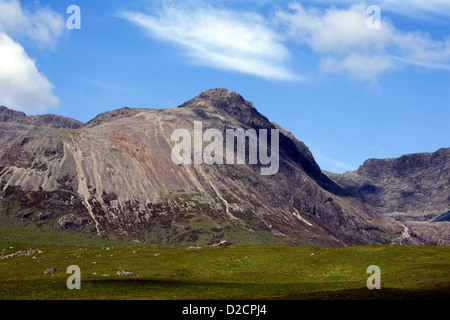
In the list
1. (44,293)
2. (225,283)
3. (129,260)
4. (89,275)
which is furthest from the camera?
(129,260)

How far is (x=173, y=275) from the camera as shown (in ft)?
249

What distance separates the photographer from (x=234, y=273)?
76750 mm

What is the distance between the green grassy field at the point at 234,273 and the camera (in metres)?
55.0

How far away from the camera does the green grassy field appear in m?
55.0
